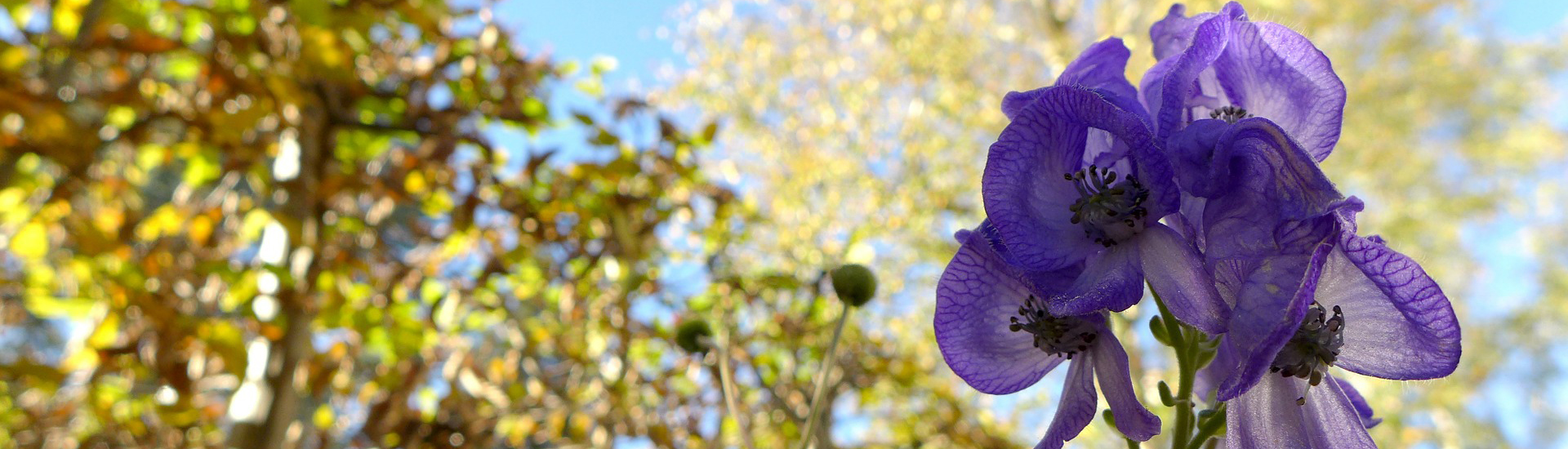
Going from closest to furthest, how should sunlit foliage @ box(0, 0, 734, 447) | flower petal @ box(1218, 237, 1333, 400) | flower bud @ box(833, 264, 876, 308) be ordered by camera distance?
flower petal @ box(1218, 237, 1333, 400) < flower bud @ box(833, 264, 876, 308) < sunlit foliage @ box(0, 0, 734, 447)

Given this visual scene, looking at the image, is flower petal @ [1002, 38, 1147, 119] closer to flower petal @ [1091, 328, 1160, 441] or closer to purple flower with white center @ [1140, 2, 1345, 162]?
purple flower with white center @ [1140, 2, 1345, 162]

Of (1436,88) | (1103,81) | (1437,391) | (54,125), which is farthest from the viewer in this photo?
(1436,88)

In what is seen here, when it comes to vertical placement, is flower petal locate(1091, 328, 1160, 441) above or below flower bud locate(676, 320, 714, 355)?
above

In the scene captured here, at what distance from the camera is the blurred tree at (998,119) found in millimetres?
7504

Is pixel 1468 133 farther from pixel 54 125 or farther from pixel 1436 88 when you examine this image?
pixel 54 125

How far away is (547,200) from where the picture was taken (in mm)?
2244

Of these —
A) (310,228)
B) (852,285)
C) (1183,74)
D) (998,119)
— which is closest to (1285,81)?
(1183,74)

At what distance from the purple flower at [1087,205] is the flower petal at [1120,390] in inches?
2.1

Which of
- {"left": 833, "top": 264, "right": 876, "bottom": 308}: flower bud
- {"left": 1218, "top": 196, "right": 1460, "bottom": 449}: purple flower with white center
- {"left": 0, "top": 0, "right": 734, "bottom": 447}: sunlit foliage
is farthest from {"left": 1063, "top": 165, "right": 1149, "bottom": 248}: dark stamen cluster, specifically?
{"left": 0, "top": 0, "right": 734, "bottom": 447}: sunlit foliage

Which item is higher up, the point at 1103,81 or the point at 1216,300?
the point at 1103,81

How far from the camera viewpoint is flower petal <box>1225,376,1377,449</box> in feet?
1.84

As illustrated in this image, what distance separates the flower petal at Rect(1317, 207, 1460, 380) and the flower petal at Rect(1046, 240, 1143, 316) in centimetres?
12

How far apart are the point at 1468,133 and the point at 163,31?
14569 mm

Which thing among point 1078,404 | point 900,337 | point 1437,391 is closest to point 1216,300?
point 1078,404
